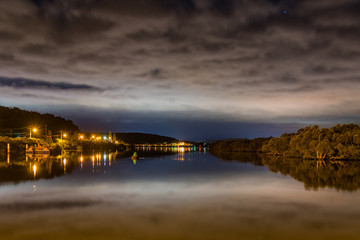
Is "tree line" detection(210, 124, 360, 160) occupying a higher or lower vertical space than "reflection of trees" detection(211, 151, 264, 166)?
higher

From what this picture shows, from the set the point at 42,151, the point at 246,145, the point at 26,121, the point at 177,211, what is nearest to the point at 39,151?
the point at 42,151

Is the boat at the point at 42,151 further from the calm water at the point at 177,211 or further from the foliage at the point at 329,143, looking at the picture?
the foliage at the point at 329,143

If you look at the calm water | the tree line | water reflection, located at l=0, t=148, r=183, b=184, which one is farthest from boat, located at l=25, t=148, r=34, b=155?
the tree line

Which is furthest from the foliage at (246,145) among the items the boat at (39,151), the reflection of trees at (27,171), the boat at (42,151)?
the reflection of trees at (27,171)

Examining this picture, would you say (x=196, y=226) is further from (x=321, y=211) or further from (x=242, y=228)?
(x=321, y=211)

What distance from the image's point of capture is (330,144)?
51.0 m

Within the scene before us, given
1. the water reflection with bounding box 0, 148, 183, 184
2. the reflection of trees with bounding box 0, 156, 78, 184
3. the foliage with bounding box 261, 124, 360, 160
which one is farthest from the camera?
the foliage with bounding box 261, 124, 360, 160

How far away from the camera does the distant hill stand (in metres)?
111

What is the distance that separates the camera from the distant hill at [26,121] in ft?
364

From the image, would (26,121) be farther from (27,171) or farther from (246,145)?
(27,171)

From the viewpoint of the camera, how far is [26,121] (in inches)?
4788

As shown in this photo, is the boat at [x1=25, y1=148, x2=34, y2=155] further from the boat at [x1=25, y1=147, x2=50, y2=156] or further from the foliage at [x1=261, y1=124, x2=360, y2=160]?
the foliage at [x1=261, y1=124, x2=360, y2=160]

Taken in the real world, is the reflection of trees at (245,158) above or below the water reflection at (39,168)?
below

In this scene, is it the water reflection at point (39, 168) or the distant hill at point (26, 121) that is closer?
the water reflection at point (39, 168)
